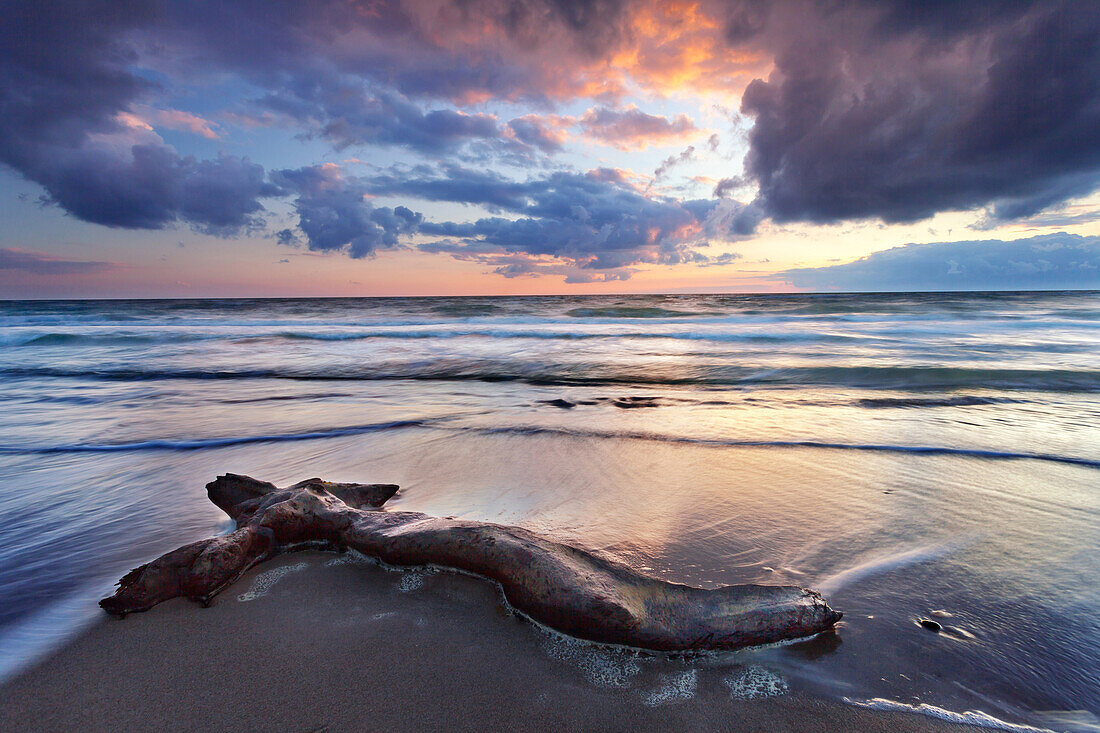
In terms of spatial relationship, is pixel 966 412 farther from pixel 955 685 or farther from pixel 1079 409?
pixel 955 685

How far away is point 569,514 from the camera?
7.43ft

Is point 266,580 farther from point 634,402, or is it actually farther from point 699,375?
point 699,375

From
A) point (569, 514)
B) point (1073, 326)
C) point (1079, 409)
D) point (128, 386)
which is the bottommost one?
point (128, 386)

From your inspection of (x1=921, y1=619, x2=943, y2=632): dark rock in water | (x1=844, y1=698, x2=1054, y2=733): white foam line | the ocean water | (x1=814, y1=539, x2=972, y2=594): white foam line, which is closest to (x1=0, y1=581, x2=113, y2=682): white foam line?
the ocean water

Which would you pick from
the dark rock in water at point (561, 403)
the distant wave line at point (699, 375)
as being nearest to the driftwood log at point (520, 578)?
the dark rock in water at point (561, 403)

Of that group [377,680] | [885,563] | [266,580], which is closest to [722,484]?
[885,563]

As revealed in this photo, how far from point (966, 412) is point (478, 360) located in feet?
24.1

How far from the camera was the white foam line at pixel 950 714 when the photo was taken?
1123 millimetres

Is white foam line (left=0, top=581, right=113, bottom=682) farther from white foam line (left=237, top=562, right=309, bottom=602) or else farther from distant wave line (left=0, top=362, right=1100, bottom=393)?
distant wave line (left=0, top=362, right=1100, bottom=393)

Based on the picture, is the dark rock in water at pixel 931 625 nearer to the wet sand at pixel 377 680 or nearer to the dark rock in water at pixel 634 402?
the wet sand at pixel 377 680

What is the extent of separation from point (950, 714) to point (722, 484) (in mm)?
1490

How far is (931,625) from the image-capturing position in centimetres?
145

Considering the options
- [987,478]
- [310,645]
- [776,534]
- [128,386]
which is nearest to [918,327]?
[987,478]

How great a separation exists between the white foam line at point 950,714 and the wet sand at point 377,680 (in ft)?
0.07
